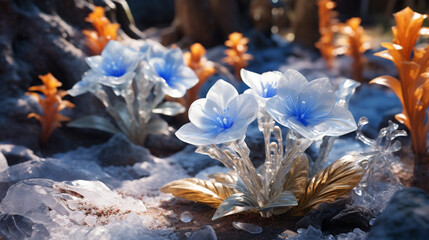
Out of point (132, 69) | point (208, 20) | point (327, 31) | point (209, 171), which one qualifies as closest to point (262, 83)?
point (209, 171)

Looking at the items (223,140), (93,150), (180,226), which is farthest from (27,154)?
(223,140)

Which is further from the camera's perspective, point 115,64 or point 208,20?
point 208,20

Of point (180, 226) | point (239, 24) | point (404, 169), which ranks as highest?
point (180, 226)

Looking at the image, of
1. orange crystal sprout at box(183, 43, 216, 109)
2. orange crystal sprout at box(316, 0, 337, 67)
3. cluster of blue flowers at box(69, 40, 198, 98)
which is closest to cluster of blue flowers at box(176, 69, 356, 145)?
cluster of blue flowers at box(69, 40, 198, 98)

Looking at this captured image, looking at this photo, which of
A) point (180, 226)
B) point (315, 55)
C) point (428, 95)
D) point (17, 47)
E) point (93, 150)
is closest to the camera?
point (180, 226)

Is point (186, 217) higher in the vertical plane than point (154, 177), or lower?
higher

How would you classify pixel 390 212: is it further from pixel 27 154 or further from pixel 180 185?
pixel 27 154

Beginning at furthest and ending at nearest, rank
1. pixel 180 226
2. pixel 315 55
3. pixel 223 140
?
pixel 315 55 → pixel 180 226 → pixel 223 140

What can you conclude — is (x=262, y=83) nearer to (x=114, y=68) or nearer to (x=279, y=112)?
(x=279, y=112)
